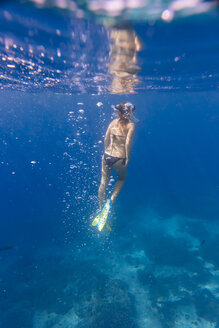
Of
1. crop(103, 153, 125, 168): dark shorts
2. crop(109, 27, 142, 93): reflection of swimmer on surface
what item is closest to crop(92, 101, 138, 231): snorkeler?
crop(103, 153, 125, 168): dark shorts

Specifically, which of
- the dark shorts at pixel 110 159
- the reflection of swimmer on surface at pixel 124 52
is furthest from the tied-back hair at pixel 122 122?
the reflection of swimmer on surface at pixel 124 52

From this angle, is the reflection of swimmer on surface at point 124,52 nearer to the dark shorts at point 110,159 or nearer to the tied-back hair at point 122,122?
the tied-back hair at point 122,122

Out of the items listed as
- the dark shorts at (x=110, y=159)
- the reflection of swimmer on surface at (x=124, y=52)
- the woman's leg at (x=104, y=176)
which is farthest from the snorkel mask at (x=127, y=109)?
the reflection of swimmer on surface at (x=124, y=52)

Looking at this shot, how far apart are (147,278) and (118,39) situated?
38.6 ft

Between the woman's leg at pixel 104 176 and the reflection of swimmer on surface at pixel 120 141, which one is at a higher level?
the reflection of swimmer on surface at pixel 120 141

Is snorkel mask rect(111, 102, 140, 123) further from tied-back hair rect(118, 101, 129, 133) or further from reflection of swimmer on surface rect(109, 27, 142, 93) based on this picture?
reflection of swimmer on surface rect(109, 27, 142, 93)

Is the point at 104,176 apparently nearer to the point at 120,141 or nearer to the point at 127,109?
the point at 120,141

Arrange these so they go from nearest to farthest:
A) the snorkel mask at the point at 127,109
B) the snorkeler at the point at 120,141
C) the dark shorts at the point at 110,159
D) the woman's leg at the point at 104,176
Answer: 1. the snorkel mask at the point at 127,109
2. the snorkeler at the point at 120,141
3. the dark shorts at the point at 110,159
4. the woman's leg at the point at 104,176

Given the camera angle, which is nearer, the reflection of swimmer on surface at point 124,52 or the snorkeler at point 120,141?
the snorkeler at point 120,141

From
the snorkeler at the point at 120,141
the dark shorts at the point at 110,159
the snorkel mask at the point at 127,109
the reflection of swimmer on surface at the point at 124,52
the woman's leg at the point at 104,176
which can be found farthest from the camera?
the woman's leg at the point at 104,176

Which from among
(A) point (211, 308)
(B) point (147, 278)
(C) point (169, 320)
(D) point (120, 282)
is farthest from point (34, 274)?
(A) point (211, 308)

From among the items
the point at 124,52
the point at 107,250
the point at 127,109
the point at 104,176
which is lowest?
the point at 107,250

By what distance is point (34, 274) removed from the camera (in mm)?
11883

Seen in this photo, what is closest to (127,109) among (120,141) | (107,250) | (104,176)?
(120,141)
